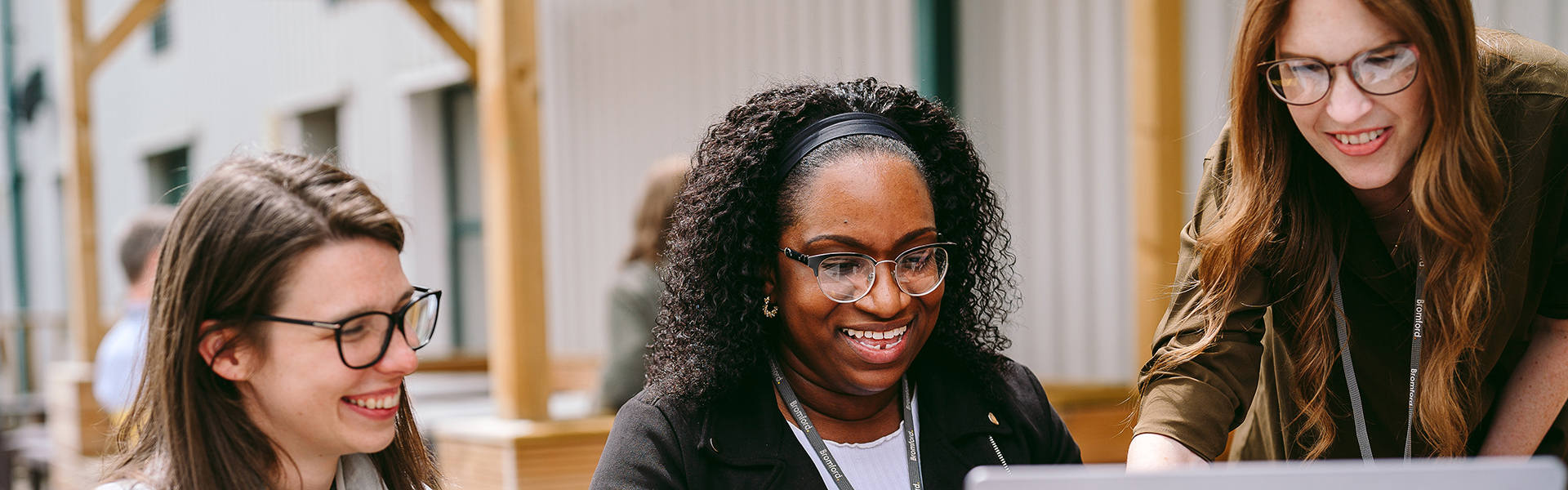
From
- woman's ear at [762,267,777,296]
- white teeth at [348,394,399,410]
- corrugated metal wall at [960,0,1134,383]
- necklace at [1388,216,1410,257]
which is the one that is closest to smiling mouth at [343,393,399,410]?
white teeth at [348,394,399,410]

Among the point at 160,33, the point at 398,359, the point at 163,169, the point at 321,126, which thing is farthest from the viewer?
the point at 163,169

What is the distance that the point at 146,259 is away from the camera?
193 inches

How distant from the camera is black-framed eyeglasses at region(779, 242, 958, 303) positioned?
1688 millimetres

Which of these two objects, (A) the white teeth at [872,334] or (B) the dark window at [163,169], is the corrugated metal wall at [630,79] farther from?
(B) the dark window at [163,169]

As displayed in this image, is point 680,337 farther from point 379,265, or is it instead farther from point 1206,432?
point 1206,432

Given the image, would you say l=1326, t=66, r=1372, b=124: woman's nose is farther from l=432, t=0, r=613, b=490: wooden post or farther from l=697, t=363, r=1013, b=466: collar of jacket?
l=432, t=0, r=613, b=490: wooden post

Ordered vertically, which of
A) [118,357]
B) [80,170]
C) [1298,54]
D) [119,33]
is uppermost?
[119,33]

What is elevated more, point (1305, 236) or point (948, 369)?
point (1305, 236)

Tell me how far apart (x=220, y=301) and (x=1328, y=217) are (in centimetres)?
155

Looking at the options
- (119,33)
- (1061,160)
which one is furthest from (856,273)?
(119,33)

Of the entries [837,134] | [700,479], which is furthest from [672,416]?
[837,134]

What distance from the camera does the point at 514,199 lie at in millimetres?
4039

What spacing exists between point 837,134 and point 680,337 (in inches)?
15.0

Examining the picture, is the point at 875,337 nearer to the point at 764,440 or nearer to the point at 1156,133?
the point at 764,440
